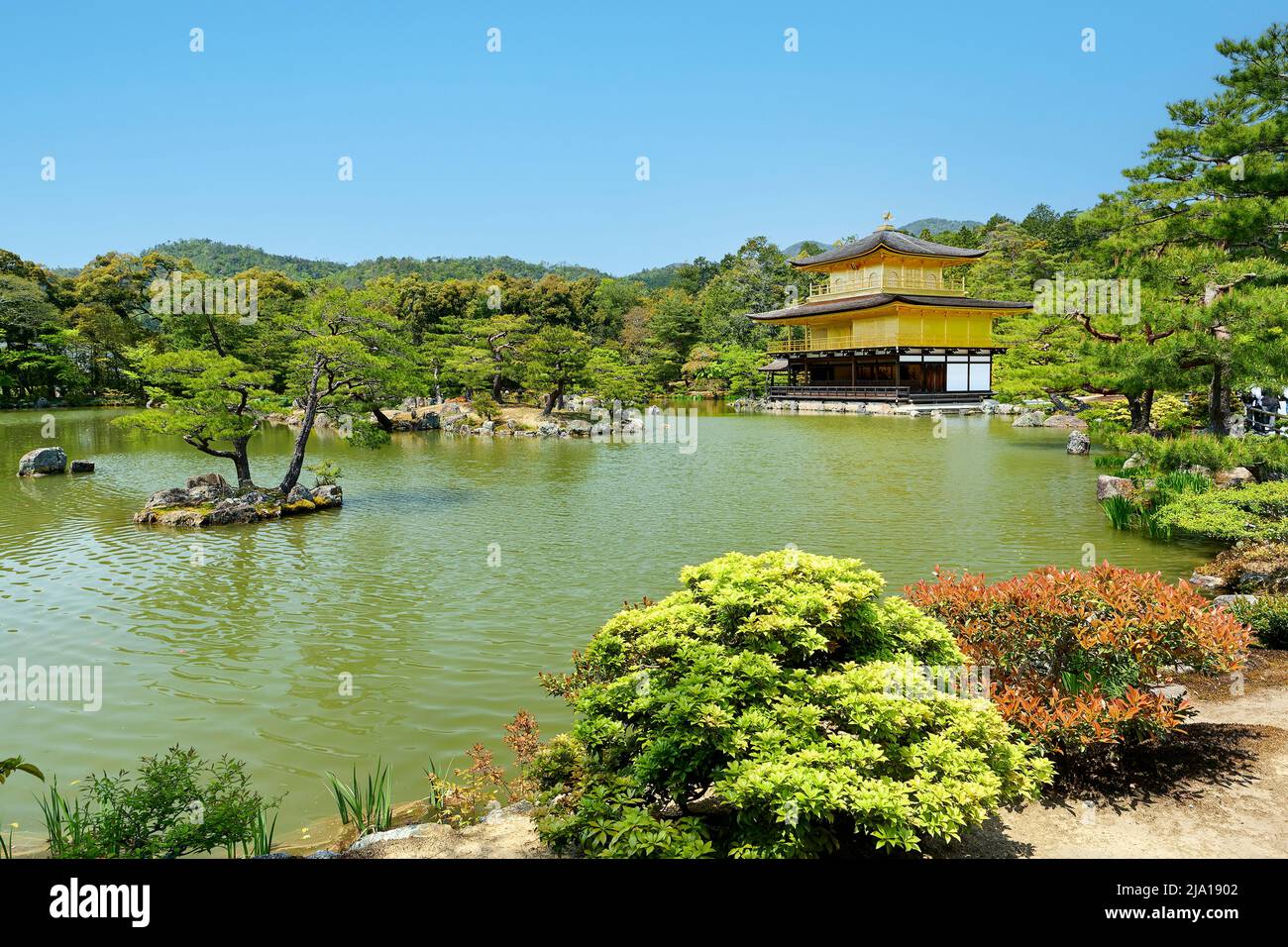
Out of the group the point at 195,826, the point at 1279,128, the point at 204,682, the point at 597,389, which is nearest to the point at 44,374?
the point at 597,389

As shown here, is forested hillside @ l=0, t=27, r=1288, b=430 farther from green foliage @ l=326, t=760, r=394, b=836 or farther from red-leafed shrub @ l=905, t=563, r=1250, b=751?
green foliage @ l=326, t=760, r=394, b=836

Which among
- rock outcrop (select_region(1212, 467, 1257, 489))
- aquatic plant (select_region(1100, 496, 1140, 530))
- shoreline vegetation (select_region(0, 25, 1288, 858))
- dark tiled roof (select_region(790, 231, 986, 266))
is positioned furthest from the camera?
dark tiled roof (select_region(790, 231, 986, 266))

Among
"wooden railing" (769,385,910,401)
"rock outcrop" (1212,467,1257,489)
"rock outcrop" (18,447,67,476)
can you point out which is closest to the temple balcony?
"wooden railing" (769,385,910,401)

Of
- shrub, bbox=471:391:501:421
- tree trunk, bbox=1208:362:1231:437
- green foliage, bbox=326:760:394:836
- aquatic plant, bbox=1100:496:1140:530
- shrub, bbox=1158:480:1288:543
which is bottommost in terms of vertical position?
green foliage, bbox=326:760:394:836

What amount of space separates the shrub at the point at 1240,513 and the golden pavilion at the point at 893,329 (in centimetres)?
2986

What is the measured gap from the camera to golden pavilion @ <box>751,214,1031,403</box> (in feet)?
135

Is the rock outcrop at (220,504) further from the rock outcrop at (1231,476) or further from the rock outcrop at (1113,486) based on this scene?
the rock outcrop at (1231,476)

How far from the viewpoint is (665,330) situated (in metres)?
59.0

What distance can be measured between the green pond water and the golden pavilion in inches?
768

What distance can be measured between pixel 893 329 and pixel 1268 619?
3661 cm

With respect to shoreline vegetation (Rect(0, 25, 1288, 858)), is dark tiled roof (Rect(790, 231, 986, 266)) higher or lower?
higher

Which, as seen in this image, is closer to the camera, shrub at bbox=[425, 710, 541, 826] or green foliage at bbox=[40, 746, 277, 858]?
green foliage at bbox=[40, 746, 277, 858]
